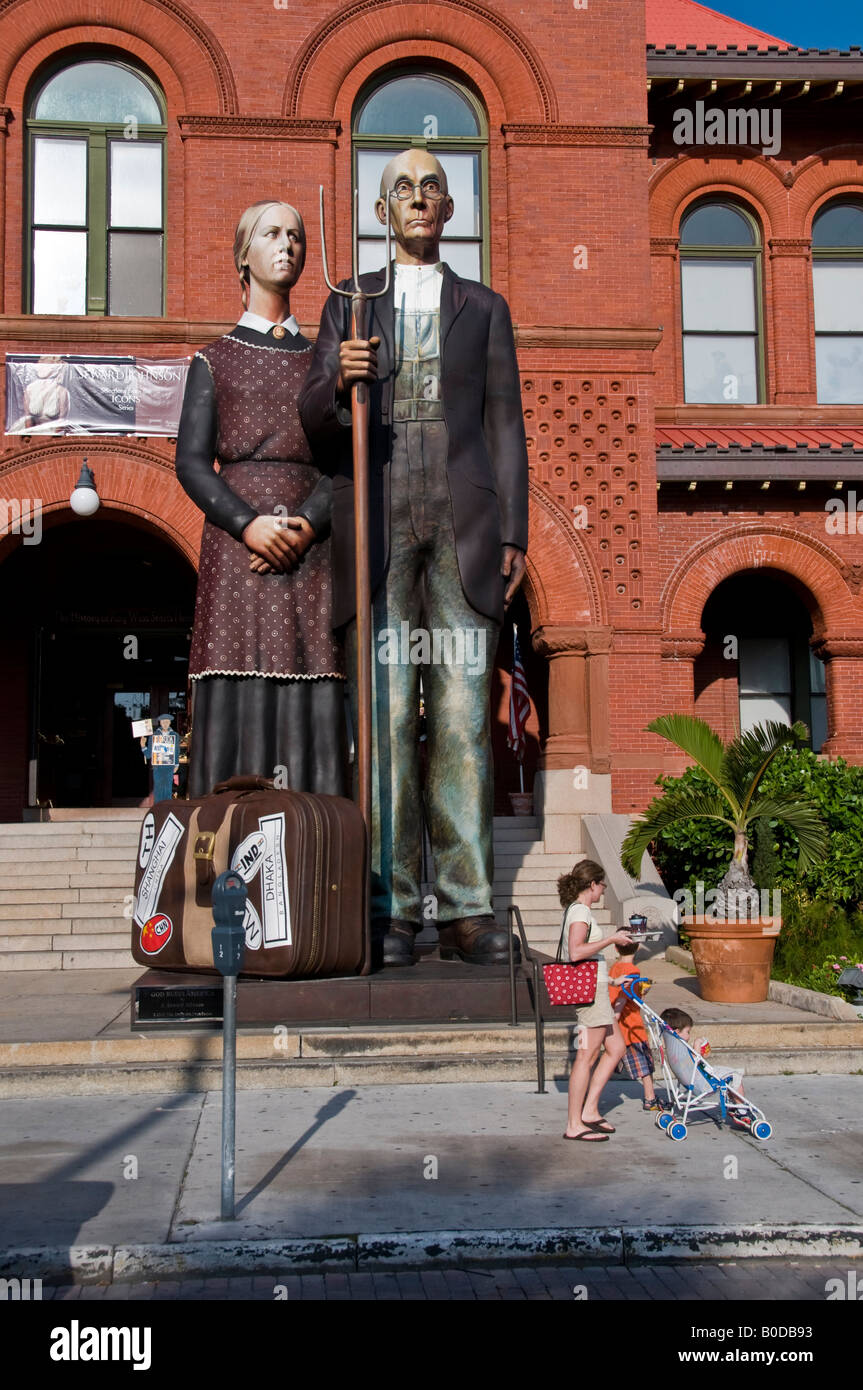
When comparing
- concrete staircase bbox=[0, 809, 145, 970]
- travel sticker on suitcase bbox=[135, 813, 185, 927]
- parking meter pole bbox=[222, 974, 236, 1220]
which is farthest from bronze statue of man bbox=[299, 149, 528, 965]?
concrete staircase bbox=[0, 809, 145, 970]

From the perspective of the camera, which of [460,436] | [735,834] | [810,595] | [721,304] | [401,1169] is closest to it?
[401,1169]

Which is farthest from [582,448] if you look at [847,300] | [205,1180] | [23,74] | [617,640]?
[205,1180]

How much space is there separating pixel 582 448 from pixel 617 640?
8.22 feet

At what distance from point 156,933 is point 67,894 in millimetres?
6280

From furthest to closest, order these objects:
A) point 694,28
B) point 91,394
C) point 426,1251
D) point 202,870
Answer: point 694,28
point 91,394
point 202,870
point 426,1251

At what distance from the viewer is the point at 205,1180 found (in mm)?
5422

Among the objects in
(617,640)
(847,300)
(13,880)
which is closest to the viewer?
(13,880)

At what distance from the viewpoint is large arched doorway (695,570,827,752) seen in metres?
20.2

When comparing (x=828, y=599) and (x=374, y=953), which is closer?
(x=374, y=953)

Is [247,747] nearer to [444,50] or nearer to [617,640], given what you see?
[617,640]

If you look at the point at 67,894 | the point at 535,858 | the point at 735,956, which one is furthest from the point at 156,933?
the point at 535,858

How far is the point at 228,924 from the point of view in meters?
4.94

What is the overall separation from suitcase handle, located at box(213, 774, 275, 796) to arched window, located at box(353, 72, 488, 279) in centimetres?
1196

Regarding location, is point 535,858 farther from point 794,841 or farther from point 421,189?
point 421,189
